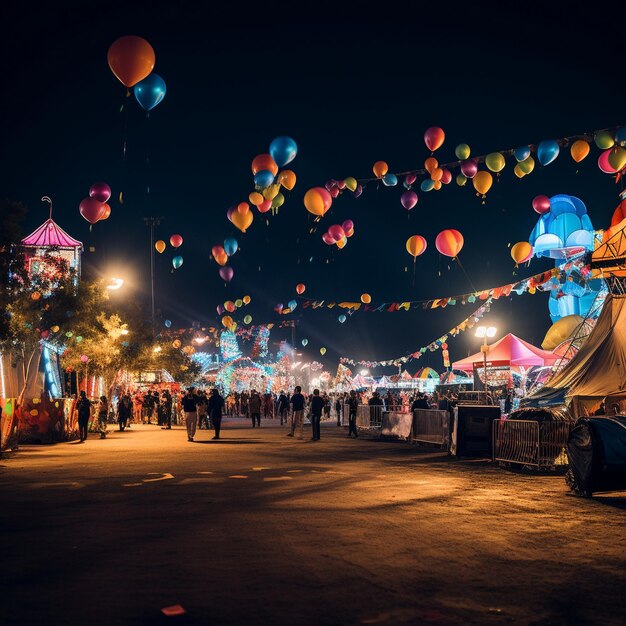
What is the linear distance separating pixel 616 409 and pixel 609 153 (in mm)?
6181

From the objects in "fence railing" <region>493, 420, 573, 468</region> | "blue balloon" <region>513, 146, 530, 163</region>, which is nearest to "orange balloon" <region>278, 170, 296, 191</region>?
"blue balloon" <region>513, 146, 530, 163</region>

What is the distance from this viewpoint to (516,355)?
3183 centimetres

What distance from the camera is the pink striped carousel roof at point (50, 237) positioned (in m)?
37.0

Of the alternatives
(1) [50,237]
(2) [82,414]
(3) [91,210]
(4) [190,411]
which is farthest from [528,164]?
A: (1) [50,237]

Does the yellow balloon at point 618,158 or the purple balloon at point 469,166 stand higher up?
the purple balloon at point 469,166

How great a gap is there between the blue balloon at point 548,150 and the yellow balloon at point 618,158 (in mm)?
1365

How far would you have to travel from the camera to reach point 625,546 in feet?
24.4

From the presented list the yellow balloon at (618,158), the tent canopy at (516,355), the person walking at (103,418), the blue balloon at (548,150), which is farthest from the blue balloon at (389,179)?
the person walking at (103,418)

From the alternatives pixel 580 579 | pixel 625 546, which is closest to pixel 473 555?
pixel 580 579

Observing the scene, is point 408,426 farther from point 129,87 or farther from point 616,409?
point 129,87

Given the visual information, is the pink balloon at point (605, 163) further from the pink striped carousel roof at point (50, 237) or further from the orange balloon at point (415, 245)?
the pink striped carousel roof at point (50, 237)

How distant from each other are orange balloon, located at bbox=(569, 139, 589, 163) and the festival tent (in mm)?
4210

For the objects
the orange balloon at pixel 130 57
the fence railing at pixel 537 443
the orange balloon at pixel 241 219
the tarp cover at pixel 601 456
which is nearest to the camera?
the tarp cover at pixel 601 456

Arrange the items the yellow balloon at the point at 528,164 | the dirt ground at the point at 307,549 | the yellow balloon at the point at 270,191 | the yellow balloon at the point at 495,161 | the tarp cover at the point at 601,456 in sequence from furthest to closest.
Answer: the yellow balloon at the point at 270,191, the yellow balloon at the point at 528,164, the yellow balloon at the point at 495,161, the tarp cover at the point at 601,456, the dirt ground at the point at 307,549
